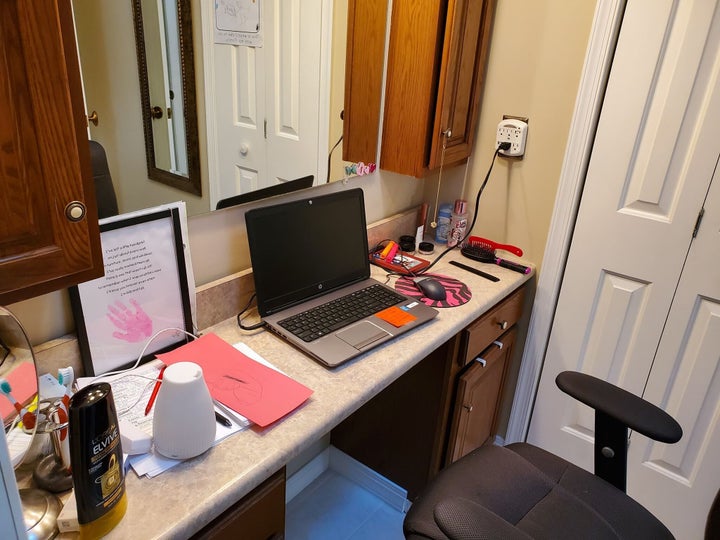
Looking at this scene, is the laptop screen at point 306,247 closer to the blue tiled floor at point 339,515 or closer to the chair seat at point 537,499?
the chair seat at point 537,499

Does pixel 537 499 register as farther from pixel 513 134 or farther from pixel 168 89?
pixel 168 89

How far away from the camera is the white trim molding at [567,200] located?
1.45 meters

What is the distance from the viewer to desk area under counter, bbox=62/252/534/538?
0.78m

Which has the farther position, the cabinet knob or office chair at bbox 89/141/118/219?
office chair at bbox 89/141/118/219

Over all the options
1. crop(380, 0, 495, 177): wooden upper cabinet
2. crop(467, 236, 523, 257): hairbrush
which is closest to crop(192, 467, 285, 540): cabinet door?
crop(380, 0, 495, 177): wooden upper cabinet

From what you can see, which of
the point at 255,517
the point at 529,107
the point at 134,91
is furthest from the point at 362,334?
the point at 529,107

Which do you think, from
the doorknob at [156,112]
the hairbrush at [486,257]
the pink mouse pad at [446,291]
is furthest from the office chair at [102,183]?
the hairbrush at [486,257]

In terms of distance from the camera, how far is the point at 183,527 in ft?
2.45

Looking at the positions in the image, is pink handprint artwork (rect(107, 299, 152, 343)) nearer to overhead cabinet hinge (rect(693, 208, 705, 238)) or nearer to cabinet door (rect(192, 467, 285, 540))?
cabinet door (rect(192, 467, 285, 540))

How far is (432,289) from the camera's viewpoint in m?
1.47

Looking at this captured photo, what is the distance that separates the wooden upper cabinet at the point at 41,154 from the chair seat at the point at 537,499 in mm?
836

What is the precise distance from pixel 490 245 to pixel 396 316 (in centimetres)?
63

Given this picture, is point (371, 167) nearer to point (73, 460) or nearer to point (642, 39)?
point (642, 39)

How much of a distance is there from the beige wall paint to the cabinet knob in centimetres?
139
